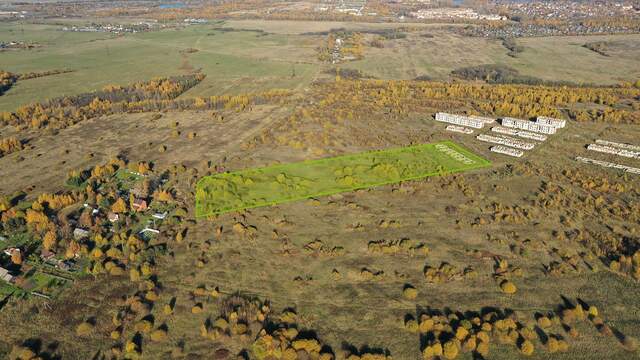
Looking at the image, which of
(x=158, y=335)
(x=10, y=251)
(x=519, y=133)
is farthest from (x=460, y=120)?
(x=10, y=251)

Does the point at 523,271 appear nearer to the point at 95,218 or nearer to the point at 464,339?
the point at 464,339

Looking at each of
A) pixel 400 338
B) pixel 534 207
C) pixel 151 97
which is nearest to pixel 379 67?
pixel 151 97

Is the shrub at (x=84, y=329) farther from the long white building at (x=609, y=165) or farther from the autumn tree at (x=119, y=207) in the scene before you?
the long white building at (x=609, y=165)

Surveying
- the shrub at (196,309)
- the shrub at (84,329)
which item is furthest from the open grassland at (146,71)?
the shrub at (84,329)

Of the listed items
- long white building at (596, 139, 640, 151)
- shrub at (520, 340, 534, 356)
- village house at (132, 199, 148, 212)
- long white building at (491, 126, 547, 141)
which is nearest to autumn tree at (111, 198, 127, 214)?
village house at (132, 199, 148, 212)

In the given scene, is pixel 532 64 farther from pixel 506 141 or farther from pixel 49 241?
pixel 49 241

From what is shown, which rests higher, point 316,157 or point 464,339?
point 316,157
